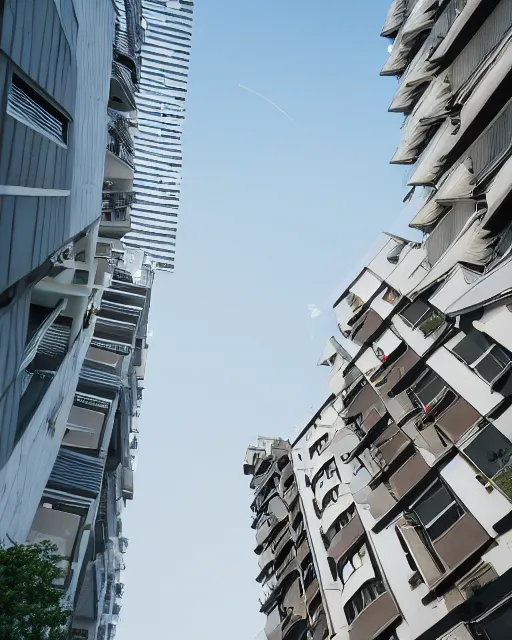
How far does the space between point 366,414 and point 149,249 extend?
6317 cm

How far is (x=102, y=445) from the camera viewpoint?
101 feet

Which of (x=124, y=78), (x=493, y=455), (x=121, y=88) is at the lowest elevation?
(x=493, y=455)

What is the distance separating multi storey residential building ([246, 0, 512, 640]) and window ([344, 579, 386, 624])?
0.06 m

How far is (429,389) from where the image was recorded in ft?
61.0

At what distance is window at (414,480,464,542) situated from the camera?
1593 centimetres

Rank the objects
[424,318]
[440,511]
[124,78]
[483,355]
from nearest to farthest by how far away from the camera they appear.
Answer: [483,355] < [440,511] < [424,318] < [124,78]

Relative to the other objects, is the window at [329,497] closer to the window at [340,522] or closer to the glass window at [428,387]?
the window at [340,522]

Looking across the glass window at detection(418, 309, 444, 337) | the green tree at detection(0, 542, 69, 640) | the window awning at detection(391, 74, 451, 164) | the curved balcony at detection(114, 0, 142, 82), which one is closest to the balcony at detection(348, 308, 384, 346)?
the glass window at detection(418, 309, 444, 337)

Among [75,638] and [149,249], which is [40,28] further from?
[149,249]

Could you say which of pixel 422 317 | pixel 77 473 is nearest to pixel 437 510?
pixel 422 317

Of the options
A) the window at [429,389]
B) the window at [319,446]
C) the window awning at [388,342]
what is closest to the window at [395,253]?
the window awning at [388,342]

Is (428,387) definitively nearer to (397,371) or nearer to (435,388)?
(435,388)

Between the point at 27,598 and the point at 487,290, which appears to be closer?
the point at 27,598

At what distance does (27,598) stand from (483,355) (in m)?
12.1
